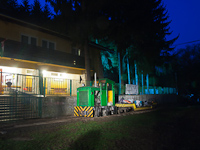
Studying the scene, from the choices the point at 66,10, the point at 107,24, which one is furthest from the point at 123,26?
the point at 66,10

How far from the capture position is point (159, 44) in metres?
32.4

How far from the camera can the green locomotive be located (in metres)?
13.8

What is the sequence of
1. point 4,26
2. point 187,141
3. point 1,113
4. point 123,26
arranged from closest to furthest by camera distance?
1. point 187,141
2. point 1,113
3. point 4,26
4. point 123,26

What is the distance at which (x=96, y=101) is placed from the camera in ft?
47.8

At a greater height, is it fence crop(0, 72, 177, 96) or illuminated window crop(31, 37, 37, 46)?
illuminated window crop(31, 37, 37, 46)

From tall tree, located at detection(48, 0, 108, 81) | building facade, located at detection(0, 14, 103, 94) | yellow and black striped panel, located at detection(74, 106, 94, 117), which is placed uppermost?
tall tree, located at detection(48, 0, 108, 81)

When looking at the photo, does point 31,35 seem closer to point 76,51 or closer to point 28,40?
point 28,40

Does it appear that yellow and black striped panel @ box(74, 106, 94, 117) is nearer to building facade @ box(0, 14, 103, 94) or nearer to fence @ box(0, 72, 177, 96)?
fence @ box(0, 72, 177, 96)

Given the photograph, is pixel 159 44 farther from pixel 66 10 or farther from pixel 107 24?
pixel 66 10

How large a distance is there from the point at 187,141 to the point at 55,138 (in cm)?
481

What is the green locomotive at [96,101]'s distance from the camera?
1380cm

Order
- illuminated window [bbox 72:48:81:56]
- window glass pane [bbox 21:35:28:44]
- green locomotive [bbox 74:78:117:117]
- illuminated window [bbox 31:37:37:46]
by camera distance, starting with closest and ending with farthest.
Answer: green locomotive [bbox 74:78:117:117], window glass pane [bbox 21:35:28:44], illuminated window [bbox 31:37:37:46], illuminated window [bbox 72:48:81:56]

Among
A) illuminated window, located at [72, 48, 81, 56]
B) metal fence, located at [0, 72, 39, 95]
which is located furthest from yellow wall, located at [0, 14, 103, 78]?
metal fence, located at [0, 72, 39, 95]

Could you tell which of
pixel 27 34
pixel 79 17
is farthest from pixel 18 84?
pixel 79 17
